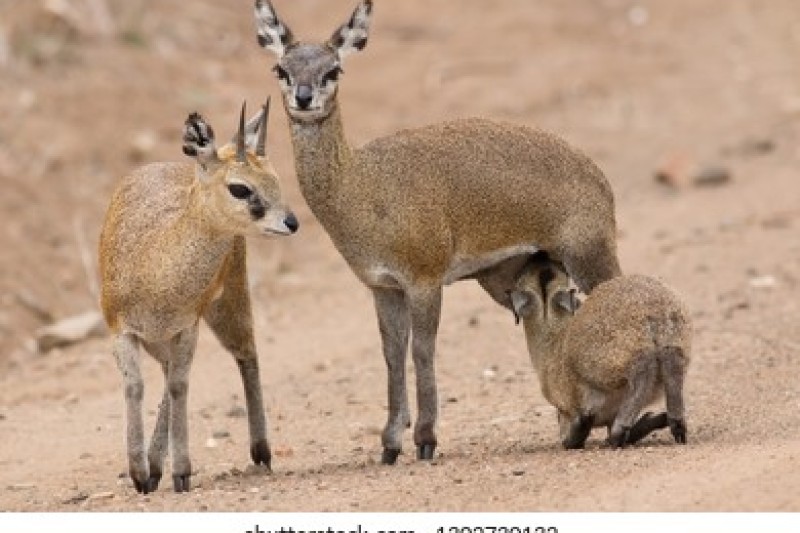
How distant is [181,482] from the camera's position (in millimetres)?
11195

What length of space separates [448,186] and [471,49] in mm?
14082

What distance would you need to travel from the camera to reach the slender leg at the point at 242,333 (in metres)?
11.8

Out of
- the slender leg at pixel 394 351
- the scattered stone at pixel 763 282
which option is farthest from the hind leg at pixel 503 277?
the scattered stone at pixel 763 282

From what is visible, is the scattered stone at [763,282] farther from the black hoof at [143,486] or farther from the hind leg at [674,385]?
the black hoof at [143,486]

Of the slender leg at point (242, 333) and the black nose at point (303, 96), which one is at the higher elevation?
the black nose at point (303, 96)

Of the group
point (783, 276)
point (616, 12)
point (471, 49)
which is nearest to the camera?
point (783, 276)

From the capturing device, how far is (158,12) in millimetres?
24109

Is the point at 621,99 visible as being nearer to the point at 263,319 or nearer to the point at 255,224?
the point at 263,319

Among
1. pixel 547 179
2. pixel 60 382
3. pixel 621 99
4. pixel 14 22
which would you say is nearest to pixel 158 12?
pixel 14 22

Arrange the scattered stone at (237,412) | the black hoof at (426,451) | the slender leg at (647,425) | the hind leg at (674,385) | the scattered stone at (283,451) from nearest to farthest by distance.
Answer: the hind leg at (674,385), the slender leg at (647,425), the black hoof at (426,451), the scattered stone at (283,451), the scattered stone at (237,412)

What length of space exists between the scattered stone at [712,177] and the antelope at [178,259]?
9.47 meters

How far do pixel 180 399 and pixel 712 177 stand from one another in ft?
32.7

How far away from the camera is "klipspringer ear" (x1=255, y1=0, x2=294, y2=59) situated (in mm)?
11352

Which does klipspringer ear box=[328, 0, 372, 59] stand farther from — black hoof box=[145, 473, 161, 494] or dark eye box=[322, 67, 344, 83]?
black hoof box=[145, 473, 161, 494]
